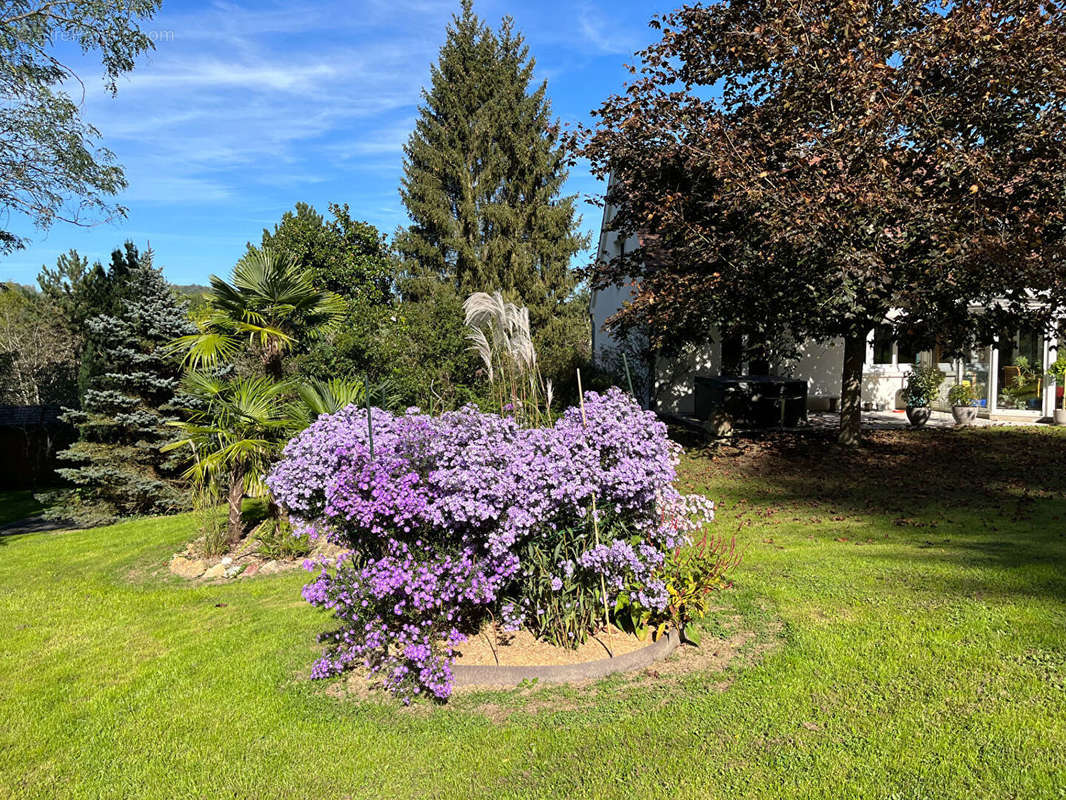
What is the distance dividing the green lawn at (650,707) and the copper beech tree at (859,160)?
4.05 meters

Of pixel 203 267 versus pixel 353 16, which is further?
pixel 353 16

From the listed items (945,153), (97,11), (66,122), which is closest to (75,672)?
(945,153)

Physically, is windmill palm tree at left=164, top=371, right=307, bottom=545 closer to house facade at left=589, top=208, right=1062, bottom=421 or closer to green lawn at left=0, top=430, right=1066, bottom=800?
green lawn at left=0, top=430, right=1066, bottom=800

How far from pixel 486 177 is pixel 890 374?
18.8 meters

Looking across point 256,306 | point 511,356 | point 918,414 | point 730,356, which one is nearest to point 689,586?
point 511,356

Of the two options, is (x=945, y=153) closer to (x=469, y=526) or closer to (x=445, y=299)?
(x=445, y=299)

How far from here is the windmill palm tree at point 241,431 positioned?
25.4ft

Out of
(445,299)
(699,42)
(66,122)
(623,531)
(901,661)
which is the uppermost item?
(699,42)

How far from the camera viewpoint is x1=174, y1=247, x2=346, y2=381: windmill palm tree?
26.6 feet

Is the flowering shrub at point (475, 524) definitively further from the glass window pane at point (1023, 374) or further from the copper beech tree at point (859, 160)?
the glass window pane at point (1023, 374)

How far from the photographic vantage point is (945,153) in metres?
9.10

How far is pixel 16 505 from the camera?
16.3 m

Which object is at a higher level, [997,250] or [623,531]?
[997,250]

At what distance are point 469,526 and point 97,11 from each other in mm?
14311
